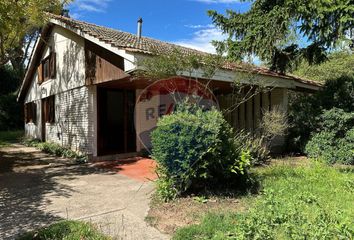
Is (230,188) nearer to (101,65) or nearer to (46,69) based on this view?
(101,65)

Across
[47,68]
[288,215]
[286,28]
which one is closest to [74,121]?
[47,68]

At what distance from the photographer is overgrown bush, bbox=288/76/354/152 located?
11.0 m

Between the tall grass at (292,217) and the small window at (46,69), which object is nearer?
the tall grass at (292,217)

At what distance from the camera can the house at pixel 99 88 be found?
10.2 m

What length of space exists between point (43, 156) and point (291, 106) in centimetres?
1023

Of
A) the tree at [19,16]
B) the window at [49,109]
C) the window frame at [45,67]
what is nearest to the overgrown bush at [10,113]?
the window at [49,109]

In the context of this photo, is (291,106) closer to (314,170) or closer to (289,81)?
(289,81)

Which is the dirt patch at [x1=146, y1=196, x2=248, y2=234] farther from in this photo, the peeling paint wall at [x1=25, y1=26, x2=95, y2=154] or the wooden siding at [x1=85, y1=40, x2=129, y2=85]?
the peeling paint wall at [x1=25, y1=26, x2=95, y2=154]

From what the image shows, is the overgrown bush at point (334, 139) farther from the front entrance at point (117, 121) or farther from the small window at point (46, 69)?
the small window at point (46, 69)

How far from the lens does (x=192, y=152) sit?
18.8 ft

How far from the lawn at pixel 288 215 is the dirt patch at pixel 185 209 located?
0.14 feet

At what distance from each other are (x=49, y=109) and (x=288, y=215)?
47.4 feet

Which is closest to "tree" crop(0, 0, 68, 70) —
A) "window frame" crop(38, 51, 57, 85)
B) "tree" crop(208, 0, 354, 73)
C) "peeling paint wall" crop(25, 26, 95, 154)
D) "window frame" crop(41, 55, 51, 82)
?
"peeling paint wall" crop(25, 26, 95, 154)

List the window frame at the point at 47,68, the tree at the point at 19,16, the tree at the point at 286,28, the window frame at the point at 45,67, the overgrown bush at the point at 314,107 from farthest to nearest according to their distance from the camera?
the window frame at the point at 45,67, the window frame at the point at 47,68, the overgrown bush at the point at 314,107, the tree at the point at 19,16, the tree at the point at 286,28
